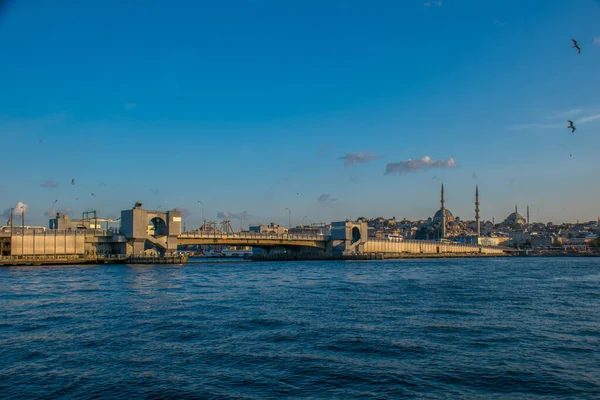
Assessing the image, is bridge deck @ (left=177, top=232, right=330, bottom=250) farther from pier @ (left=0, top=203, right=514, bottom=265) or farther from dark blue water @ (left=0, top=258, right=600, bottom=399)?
dark blue water @ (left=0, top=258, right=600, bottom=399)

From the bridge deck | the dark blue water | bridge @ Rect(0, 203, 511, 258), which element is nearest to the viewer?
the dark blue water

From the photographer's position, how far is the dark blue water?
1502 cm

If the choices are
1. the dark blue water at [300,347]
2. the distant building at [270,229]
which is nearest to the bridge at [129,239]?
the distant building at [270,229]

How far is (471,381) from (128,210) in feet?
251

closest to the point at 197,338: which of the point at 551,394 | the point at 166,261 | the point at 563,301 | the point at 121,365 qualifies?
the point at 121,365

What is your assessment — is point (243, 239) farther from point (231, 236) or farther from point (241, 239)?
point (231, 236)

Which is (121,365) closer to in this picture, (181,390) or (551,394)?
(181,390)

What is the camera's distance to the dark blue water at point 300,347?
15.0 m

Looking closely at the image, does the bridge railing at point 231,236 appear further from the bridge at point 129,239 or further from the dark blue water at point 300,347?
the dark blue water at point 300,347

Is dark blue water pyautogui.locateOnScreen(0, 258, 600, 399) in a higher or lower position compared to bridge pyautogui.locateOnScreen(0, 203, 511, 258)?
lower

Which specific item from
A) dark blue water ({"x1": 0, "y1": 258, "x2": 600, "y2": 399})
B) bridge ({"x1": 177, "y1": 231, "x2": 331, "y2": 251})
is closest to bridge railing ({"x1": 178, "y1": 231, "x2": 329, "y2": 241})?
bridge ({"x1": 177, "y1": 231, "x2": 331, "y2": 251})

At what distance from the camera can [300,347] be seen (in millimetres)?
19594

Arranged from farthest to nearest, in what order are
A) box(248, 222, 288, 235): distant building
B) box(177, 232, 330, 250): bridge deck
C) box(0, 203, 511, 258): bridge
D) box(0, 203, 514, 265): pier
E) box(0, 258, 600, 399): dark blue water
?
1. box(248, 222, 288, 235): distant building
2. box(177, 232, 330, 250): bridge deck
3. box(0, 203, 511, 258): bridge
4. box(0, 203, 514, 265): pier
5. box(0, 258, 600, 399): dark blue water

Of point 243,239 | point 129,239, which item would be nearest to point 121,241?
point 129,239
